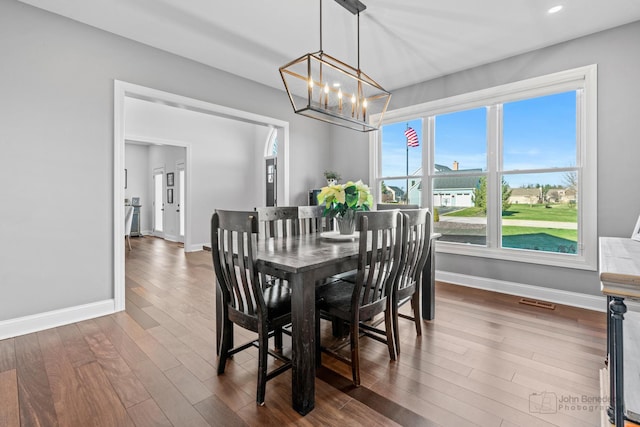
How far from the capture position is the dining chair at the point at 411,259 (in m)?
2.15

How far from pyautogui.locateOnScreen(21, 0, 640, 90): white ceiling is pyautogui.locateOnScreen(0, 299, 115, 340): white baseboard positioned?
8.80 feet

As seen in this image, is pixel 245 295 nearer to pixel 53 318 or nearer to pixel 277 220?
pixel 277 220

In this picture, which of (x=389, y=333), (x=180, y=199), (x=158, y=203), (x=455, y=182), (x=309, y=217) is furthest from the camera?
(x=158, y=203)

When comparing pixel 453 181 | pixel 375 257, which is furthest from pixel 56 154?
pixel 453 181

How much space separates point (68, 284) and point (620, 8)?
554cm

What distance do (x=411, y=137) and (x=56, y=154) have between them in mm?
4191

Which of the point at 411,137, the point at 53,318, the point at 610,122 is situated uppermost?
the point at 411,137

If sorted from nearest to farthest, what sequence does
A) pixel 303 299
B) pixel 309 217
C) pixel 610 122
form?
pixel 303 299 < pixel 610 122 < pixel 309 217

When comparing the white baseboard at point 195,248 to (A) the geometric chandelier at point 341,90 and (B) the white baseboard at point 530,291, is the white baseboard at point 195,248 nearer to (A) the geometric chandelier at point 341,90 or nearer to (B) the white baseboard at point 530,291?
(A) the geometric chandelier at point 341,90

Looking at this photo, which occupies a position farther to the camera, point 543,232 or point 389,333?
Result: point 543,232

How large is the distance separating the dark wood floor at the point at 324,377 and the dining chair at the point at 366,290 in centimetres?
26

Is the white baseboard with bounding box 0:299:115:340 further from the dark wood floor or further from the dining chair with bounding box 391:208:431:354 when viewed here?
the dining chair with bounding box 391:208:431:354

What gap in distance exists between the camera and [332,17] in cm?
280

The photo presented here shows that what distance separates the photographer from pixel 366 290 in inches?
76.6
